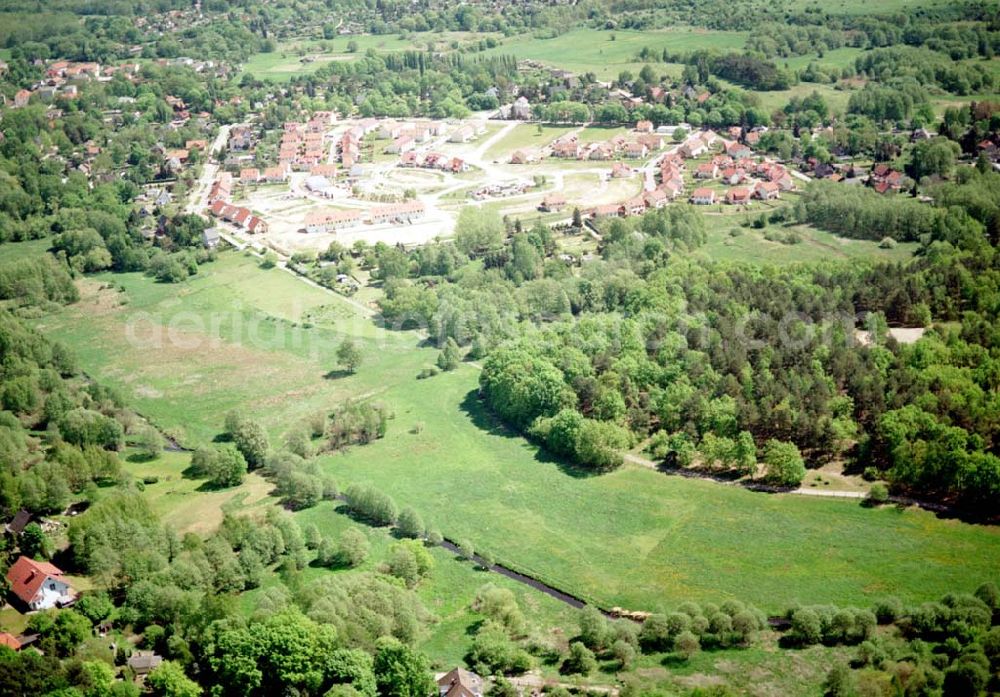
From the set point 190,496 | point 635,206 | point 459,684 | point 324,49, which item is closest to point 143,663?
point 459,684

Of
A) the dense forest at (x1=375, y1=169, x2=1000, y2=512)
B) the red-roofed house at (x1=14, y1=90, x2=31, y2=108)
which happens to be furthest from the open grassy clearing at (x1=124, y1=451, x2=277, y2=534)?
the red-roofed house at (x1=14, y1=90, x2=31, y2=108)

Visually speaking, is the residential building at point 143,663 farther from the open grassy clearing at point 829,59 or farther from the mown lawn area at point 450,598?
the open grassy clearing at point 829,59

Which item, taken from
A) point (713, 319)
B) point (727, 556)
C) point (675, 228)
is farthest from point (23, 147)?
point (727, 556)

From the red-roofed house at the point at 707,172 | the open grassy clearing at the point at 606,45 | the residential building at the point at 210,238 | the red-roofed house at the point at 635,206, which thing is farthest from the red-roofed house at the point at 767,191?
the residential building at the point at 210,238

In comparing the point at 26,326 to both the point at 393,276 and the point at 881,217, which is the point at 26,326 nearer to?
the point at 393,276

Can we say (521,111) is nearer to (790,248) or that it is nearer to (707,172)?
(707,172)

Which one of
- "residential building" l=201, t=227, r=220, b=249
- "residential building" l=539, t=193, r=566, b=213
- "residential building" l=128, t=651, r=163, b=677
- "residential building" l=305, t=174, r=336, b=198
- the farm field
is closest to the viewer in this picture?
"residential building" l=128, t=651, r=163, b=677

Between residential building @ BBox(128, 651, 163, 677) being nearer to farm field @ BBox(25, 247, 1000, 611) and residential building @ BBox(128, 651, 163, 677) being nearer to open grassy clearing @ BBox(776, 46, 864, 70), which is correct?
farm field @ BBox(25, 247, 1000, 611)

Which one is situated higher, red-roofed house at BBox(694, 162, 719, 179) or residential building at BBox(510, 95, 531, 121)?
residential building at BBox(510, 95, 531, 121)
